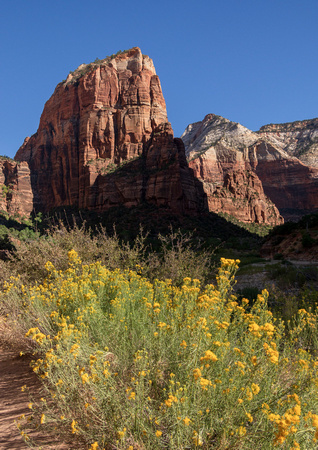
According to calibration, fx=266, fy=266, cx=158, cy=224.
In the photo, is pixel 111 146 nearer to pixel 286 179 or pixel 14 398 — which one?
pixel 14 398

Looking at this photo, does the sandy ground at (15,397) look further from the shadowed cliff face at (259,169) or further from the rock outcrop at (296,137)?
the rock outcrop at (296,137)

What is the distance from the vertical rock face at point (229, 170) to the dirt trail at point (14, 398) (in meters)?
66.0

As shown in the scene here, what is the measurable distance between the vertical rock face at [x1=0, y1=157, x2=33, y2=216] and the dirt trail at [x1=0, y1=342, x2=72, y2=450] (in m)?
58.8

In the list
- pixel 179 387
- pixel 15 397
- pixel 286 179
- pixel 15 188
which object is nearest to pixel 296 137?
pixel 286 179

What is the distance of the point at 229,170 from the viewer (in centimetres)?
9706

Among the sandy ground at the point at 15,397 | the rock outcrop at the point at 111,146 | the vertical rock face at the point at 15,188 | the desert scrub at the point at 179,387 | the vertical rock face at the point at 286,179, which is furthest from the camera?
the vertical rock face at the point at 286,179

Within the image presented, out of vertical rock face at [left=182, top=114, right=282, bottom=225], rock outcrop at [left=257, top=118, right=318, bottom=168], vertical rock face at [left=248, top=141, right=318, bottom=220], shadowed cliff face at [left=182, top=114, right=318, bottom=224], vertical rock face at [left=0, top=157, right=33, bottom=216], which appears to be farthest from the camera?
rock outcrop at [left=257, top=118, right=318, bottom=168]

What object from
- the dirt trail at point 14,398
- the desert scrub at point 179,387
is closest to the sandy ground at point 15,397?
the dirt trail at point 14,398

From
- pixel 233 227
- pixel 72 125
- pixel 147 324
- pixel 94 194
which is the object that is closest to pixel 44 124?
pixel 72 125

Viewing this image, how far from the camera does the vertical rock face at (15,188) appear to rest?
5809 cm

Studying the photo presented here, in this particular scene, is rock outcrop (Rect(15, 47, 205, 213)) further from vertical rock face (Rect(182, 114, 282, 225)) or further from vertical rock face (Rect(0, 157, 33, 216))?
vertical rock face (Rect(182, 114, 282, 225))

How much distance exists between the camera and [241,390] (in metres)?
2.00

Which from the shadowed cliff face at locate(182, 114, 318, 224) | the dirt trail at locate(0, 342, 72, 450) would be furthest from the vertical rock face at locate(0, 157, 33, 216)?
the dirt trail at locate(0, 342, 72, 450)

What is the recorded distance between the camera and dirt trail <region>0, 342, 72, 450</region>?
2.44 meters
